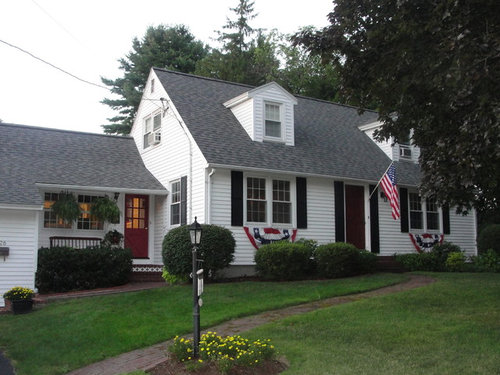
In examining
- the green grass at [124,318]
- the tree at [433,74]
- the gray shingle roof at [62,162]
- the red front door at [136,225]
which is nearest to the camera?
the tree at [433,74]

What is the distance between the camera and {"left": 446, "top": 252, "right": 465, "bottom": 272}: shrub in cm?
1745

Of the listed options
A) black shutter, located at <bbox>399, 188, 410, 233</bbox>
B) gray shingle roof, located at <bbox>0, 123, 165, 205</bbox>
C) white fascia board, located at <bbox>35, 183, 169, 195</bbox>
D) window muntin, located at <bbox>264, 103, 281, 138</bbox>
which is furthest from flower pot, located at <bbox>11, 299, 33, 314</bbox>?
black shutter, located at <bbox>399, 188, 410, 233</bbox>

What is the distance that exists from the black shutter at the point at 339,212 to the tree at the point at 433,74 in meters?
6.82

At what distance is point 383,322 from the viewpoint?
28.5ft

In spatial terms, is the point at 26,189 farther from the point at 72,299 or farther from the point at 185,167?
the point at 185,167

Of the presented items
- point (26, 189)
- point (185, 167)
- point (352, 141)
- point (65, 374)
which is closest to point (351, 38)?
point (65, 374)

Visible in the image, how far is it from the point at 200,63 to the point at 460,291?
2537 cm

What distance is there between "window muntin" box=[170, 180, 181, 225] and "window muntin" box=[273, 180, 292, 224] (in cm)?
287

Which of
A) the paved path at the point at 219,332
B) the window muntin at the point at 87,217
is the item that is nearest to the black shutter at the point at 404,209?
the paved path at the point at 219,332

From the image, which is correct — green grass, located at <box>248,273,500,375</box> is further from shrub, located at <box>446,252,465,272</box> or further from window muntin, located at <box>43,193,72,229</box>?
window muntin, located at <box>43,193,72,229</box>

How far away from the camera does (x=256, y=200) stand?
15.9 meters

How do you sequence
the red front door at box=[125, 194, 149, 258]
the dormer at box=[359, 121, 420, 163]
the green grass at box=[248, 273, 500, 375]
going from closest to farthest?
the green grass at box=[248, 273, 500, 375], the red front door at box=[125, 194, 149, 258], the dormer at box=[359, 121, 420, 163]

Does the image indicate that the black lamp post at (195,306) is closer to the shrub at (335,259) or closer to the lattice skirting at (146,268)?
the shrub at (335,259)

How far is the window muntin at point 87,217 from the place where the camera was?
16.3 m
